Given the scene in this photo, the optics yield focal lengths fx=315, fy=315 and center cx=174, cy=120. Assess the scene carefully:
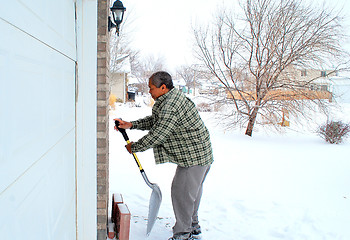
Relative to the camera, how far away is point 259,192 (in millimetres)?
5383

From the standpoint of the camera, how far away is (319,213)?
14.7 feet

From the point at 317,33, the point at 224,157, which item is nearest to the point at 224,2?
the point at 317,33

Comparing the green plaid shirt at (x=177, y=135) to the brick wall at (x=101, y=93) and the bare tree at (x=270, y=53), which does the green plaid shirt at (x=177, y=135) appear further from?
the bare tree at (x=270, y=53)

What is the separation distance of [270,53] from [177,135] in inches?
355
